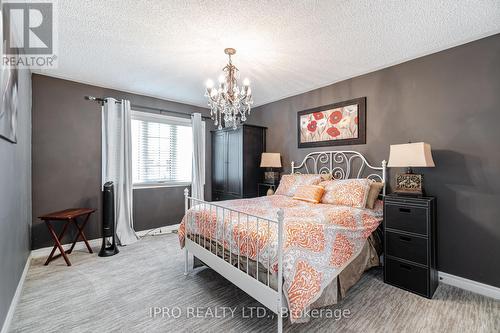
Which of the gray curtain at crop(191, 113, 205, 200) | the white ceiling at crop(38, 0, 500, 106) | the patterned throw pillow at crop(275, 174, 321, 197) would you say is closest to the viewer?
the white ceiling at crop(38, 0, 500, 106)

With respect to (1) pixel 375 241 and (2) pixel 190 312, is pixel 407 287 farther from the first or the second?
(2) pixel 190 312

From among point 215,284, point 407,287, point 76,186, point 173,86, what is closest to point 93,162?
point 76,186

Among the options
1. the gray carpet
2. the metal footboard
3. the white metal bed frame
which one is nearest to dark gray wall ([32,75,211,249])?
the gray carpet

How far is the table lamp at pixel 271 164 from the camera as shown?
4195mm

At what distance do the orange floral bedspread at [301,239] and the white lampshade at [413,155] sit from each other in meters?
0.66

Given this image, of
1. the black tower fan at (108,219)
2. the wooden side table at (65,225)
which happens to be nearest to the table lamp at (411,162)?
the black tower fan at (108,219)

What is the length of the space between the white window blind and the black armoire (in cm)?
66

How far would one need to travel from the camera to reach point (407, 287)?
7.62ft

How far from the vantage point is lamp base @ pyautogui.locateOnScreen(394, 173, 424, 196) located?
2.47 meters

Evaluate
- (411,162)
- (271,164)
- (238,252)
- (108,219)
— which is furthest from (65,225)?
(411,162)

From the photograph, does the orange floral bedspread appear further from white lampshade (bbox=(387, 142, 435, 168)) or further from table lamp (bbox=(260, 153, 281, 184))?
table lamp (bbox=(260, 153, 281, 184))

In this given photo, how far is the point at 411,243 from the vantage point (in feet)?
7.57

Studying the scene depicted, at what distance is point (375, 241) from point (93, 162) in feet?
14.2

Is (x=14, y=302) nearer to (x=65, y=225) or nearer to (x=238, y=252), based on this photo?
(x=65, y=225)
